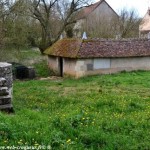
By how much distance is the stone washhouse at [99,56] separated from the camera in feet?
73.0

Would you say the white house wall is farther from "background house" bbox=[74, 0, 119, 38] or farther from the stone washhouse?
"background house" bbox=[74, 0, 119, 38]

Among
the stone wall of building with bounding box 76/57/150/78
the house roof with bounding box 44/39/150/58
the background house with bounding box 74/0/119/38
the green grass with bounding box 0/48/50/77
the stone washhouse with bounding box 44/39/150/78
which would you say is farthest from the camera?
the background house with bounding box 74/0/119/38

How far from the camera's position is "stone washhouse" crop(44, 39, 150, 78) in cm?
2225

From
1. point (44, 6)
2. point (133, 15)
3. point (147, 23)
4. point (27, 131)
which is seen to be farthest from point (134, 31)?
point (27, 131)

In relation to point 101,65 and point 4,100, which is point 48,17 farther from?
point 4,100

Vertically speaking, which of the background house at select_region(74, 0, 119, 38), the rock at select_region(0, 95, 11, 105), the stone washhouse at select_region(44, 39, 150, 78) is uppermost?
the background house at select_region(74, 0, 119, 38)

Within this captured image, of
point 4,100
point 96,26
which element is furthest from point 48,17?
point 4,100

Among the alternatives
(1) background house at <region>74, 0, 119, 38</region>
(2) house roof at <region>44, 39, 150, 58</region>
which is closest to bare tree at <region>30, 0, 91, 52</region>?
(1) background house at <region>74, 0, 119, 38</region>

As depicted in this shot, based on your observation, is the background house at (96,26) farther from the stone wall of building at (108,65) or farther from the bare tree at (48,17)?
the stone wall of building at (108,65)

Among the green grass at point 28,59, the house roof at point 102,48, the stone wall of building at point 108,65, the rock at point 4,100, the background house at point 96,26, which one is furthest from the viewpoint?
the background house at point 96,26

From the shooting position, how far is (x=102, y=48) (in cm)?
2366

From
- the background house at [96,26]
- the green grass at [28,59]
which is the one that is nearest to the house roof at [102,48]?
the green grass at [28,59]

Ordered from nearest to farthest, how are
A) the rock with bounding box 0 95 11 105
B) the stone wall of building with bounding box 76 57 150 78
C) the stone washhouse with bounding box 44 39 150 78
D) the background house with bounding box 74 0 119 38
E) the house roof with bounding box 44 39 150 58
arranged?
1. the rock with bounding box 0 95 11 105
2. the stone wall of building with bounding box 76 57 150 78
3. the stone washhouse with bounding box 44 39 150 78
4. the house roof with bounding box 44 39 150 58
5. the background house with bounding box 74 0 119 38

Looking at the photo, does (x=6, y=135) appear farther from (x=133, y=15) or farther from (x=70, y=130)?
(x=133, y=15)
